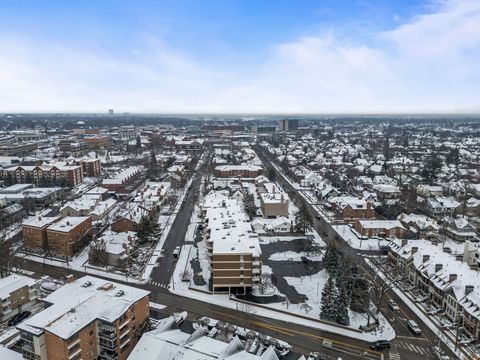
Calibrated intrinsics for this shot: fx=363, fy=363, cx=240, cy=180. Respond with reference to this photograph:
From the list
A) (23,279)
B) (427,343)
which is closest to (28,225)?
(23,279)

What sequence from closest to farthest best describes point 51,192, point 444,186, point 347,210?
1. point 347,210
2. point 51,192
3. point 444,186

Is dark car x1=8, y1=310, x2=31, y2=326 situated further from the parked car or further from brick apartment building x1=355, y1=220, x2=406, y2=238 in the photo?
brick apartment building x1=355, y1=220, x2=406, y2=238

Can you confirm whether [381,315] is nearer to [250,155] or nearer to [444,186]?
[444,186]

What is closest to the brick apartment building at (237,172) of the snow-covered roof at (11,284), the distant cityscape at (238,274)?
the distant cityscape at (238,274)

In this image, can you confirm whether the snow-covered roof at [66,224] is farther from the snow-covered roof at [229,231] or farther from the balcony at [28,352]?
the balcony at [28,352]

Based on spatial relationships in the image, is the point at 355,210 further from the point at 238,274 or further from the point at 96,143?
the point at 96,143

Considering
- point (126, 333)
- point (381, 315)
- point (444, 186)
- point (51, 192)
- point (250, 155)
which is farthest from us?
point (250, 155)

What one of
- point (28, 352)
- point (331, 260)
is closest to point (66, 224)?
point (28, 352)
